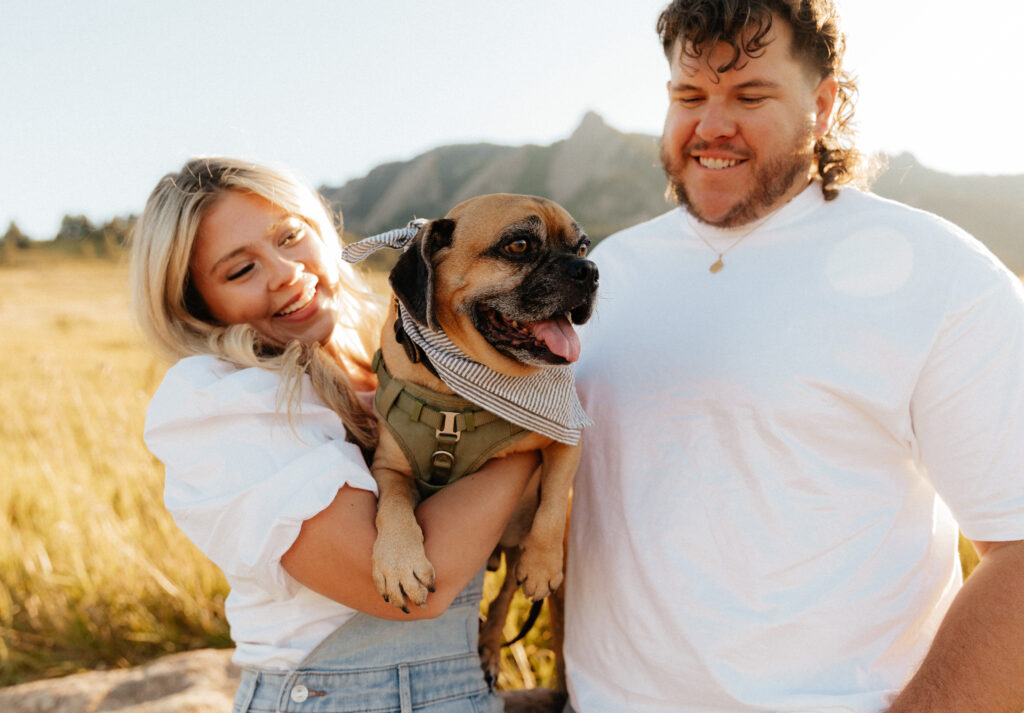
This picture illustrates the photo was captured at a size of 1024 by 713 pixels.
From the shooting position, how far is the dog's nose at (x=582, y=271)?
2268 millimetres

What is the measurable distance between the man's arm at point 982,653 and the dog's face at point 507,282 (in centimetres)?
127

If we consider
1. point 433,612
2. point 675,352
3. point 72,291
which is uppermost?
point 675,352

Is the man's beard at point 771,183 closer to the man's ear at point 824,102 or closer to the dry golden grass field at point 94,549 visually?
the man's ear at point 824,102

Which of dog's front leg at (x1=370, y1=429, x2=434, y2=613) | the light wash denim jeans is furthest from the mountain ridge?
the light wash denim jeans

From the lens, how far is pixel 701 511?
2.16 meters

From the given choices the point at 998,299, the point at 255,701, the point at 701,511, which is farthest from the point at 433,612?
the point at 998,299

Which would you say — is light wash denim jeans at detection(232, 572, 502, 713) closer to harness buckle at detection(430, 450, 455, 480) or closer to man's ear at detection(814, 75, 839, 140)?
harness buckle at detection(430, 450, 455, 480)

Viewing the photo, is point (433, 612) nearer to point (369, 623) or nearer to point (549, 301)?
point (369, 623)

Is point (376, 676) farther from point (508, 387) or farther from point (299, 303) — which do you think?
point (299, 303)

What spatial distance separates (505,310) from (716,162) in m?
0.93

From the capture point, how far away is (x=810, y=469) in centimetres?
209

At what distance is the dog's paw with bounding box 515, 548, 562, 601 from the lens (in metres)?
2.33

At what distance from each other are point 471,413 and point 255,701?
1048 mm

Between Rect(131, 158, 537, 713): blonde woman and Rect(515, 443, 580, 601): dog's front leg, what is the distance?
0.11 meters
